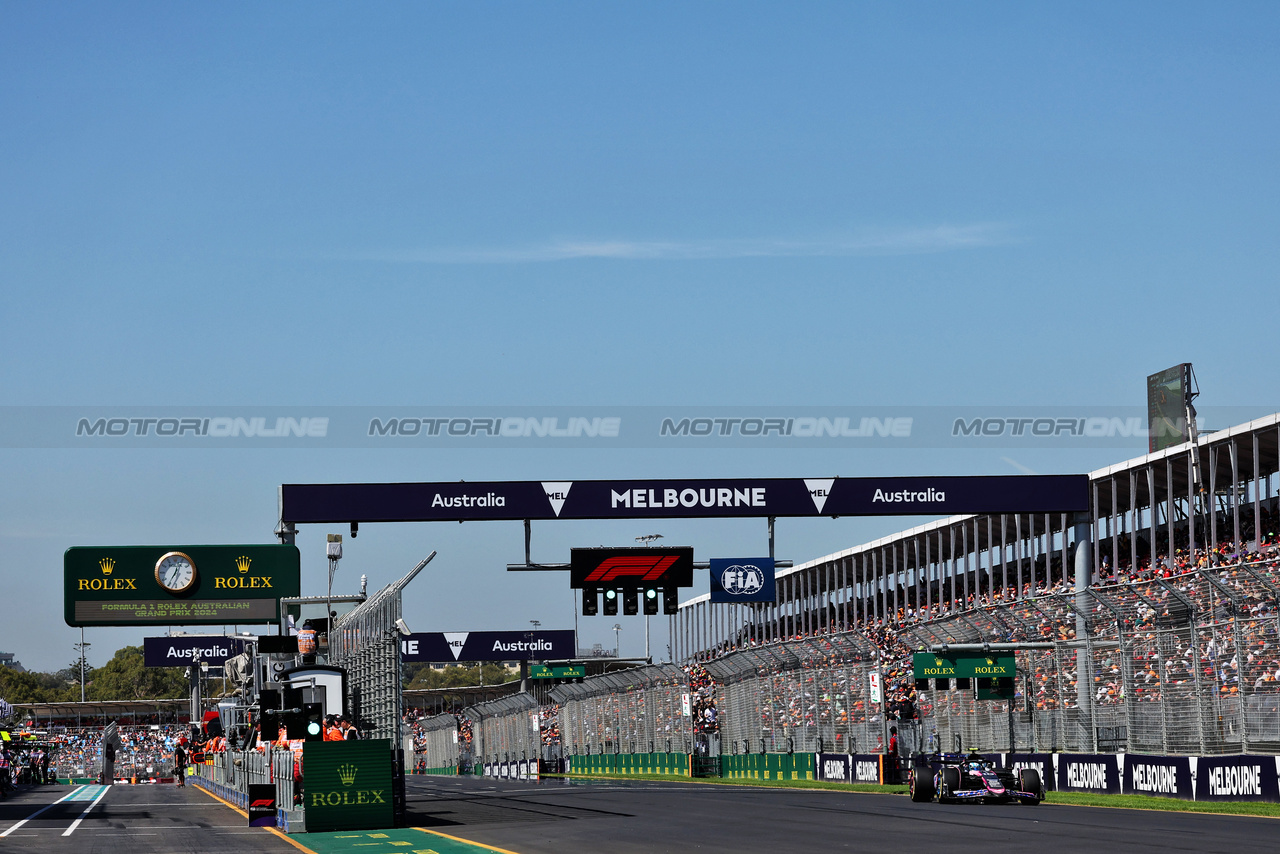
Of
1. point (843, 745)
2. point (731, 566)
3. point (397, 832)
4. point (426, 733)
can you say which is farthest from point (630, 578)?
point (426, 733)

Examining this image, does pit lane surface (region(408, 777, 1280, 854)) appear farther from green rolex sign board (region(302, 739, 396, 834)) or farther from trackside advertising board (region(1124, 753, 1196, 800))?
trackside advertising board (region(1124, 753, 1196, 800))

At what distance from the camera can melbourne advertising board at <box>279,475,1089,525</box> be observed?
30.7 m

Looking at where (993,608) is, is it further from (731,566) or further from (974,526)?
(974,526)

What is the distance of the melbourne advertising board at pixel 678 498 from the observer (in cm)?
3071

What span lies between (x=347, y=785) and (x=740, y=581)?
1450 centimetres

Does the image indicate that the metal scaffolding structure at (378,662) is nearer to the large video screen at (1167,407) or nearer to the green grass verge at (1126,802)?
the green grass verge at (1126,802)

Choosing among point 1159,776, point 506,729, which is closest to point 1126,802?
point 1159,776

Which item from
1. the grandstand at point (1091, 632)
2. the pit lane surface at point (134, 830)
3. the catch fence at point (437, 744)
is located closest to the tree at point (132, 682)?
the catch fence at point (437, 744)

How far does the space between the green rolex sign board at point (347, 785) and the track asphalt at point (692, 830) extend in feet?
2.19

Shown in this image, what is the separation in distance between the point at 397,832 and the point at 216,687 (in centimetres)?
16147

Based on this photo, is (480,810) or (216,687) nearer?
(480,810)

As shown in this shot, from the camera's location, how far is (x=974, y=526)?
162ft

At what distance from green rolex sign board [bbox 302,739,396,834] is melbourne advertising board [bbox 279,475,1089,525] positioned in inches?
402

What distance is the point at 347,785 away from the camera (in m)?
20.6
